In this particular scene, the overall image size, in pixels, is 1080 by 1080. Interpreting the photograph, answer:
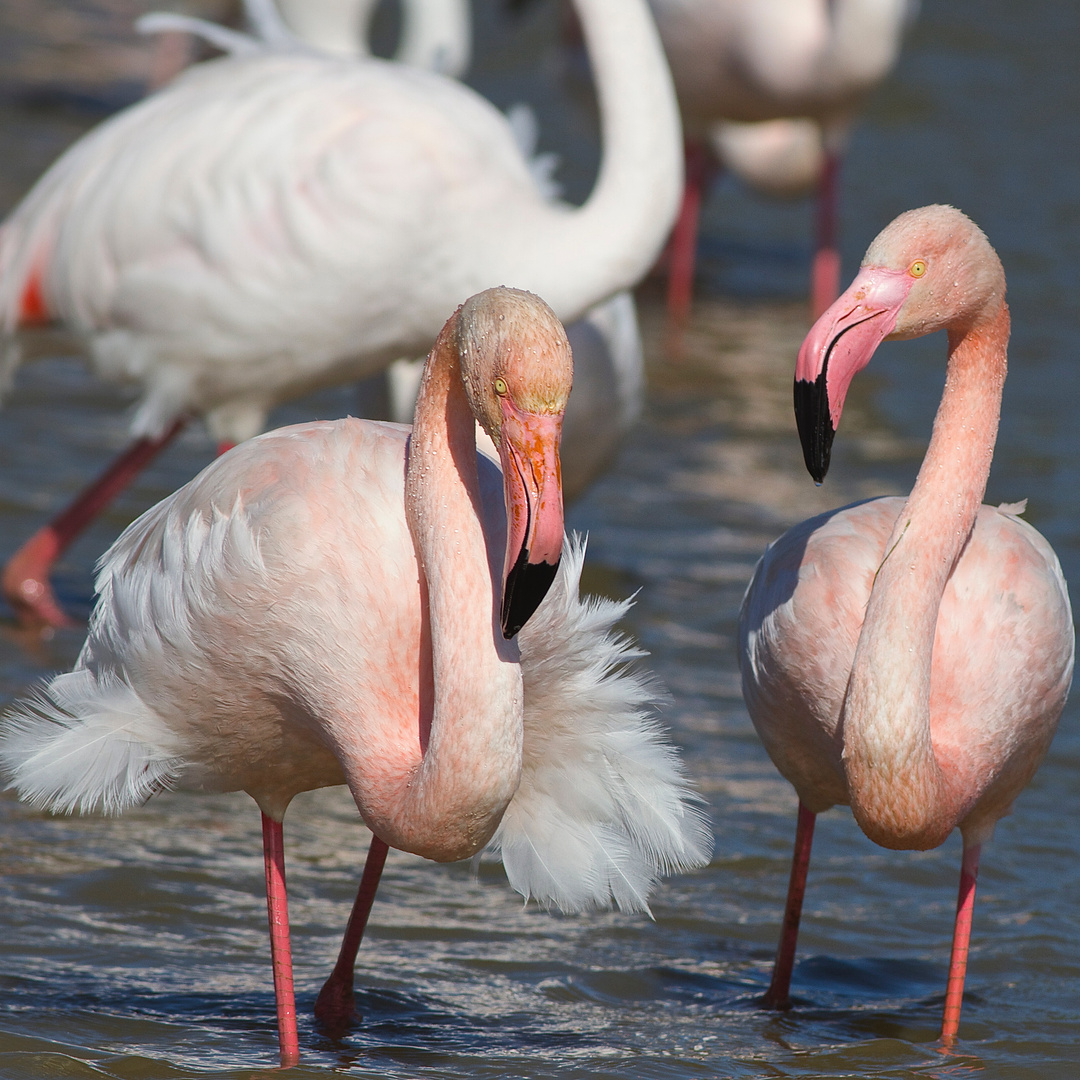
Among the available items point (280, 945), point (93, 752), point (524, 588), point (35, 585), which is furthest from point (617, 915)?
point (35, 585)

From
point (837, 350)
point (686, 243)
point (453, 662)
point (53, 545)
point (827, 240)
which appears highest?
point (837, 350)

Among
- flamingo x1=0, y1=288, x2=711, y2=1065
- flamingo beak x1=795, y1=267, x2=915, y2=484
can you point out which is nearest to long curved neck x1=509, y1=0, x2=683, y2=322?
flamingo x1=0, y1=288, x2=711, y2=1065

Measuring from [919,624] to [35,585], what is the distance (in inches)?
141

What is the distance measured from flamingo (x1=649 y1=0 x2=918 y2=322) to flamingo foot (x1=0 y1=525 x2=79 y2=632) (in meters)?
5.22

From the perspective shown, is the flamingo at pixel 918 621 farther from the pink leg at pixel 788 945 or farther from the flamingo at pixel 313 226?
the flamingo at pixel 313 226

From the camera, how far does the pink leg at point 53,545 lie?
6.54 meters

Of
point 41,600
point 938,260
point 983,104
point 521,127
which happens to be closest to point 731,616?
point 521,127

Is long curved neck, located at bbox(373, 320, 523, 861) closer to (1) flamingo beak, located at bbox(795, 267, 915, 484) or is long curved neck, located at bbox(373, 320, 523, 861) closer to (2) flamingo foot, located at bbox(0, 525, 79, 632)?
(1) flamingo beak, located at bbox(795, 267, 915, 484)

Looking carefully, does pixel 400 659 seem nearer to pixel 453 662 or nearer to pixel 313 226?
pixel 453 662

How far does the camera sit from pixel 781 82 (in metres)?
10.3

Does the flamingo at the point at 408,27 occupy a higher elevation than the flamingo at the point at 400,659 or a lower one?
higher

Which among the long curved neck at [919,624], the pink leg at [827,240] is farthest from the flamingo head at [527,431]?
the pink leg at [827,240]

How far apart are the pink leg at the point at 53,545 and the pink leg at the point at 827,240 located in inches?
201

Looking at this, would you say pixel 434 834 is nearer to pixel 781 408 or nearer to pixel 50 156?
pixel 781 408
